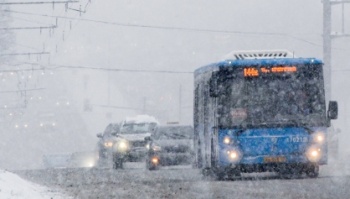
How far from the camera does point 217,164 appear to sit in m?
22.8

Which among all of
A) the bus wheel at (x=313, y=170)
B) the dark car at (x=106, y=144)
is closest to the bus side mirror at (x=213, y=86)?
the bus wheel at (x=313, y=170)

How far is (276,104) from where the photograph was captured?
2238cm

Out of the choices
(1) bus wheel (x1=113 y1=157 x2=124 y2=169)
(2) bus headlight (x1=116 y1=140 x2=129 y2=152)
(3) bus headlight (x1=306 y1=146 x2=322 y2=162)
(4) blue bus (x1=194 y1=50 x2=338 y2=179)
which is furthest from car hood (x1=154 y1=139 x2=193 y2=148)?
(3) bus headlight (x1=306 y1=146 x2=322 y2=162)

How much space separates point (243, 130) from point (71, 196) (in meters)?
5.93

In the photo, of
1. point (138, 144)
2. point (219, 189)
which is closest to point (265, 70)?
point (219, 189)

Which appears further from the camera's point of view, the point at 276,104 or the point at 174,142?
the point at 174,142

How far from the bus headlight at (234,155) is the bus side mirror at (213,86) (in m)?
1.35

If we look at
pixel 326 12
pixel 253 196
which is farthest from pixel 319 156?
pixel 326 12

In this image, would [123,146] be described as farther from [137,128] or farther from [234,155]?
[234,155]

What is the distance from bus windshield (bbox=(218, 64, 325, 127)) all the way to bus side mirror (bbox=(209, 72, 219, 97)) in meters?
0.17

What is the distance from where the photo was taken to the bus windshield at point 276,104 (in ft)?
73.3

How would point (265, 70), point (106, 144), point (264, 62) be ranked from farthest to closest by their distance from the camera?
point (106, 144)
point (264, 62)
point (265, 70)

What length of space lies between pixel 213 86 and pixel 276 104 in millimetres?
1515

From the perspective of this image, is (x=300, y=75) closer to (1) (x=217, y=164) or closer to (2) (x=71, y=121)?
(1) (x=217, y=164)
